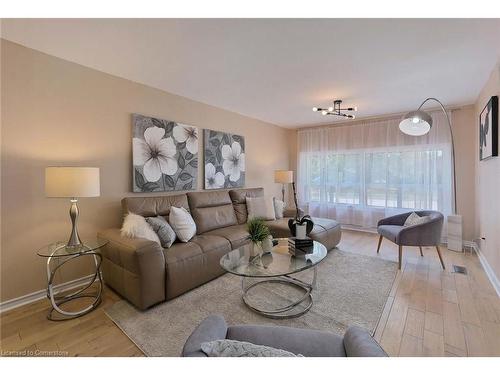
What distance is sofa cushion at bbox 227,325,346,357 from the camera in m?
0.98

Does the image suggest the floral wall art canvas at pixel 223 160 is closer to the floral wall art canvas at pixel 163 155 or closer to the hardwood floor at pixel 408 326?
the floral wall art canvas at pixel 163 155

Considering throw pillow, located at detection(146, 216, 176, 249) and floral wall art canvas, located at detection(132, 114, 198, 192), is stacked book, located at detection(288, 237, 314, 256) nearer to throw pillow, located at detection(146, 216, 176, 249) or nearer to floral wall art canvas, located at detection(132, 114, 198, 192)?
throw pillow, located at detection(146, 216, 176, 249)

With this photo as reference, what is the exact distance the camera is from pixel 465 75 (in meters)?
2.58

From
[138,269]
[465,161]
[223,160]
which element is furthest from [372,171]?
[138,269]

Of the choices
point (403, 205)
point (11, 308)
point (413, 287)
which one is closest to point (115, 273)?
point (11, 308)

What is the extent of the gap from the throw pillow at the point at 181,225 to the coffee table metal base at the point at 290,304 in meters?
0.80

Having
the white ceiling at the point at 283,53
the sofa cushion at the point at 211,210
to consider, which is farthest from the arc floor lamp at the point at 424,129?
the sofa cushion at the point at 211,210

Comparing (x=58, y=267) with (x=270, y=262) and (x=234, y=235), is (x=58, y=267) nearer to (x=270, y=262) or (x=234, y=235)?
(x=234, y=235)

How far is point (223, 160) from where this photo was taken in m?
3.90

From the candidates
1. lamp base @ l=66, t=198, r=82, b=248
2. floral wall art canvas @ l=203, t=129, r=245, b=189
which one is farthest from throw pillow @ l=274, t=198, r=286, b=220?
lamp base @ l=66, t=198, r=82, b=248

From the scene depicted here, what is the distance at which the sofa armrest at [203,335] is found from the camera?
82 centimetres

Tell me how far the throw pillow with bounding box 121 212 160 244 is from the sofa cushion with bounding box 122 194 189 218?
25 cm

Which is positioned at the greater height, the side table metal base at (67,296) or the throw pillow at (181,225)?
the throw pillow at (181,225)
